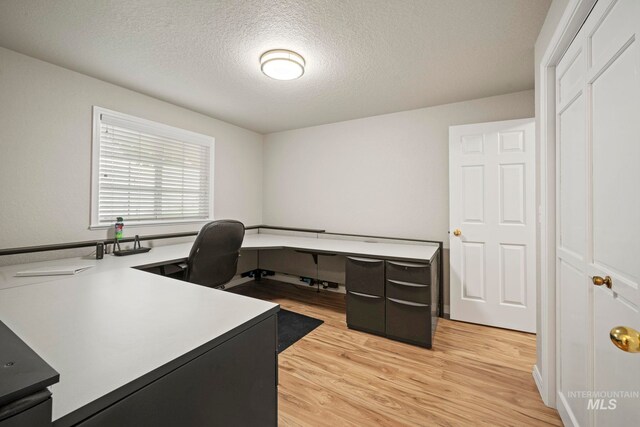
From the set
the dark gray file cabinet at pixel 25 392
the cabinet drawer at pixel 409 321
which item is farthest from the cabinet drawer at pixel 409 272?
the dark gray file cabinet at pixel 25 392

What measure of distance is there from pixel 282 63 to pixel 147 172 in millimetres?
1886

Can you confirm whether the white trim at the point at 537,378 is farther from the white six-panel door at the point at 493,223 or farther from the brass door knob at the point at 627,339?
the brass door knob at the point at 627,339

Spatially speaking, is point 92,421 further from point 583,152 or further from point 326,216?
point 326,216

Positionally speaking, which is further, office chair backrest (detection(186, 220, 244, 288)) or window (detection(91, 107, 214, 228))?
window (detection(91, 107, 214, 228))

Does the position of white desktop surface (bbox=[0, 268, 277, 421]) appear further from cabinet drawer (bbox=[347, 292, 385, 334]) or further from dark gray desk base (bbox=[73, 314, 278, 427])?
cabinet drawer (bbox=[347, 292, 385, 334])

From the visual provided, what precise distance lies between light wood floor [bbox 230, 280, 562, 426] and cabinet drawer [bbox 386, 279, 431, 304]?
15.8 inches

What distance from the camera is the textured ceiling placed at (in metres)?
1.55

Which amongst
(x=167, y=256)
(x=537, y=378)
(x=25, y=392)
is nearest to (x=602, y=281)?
(x=537, y=378)

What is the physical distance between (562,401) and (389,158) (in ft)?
8.18

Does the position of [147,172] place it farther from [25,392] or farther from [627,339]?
[627,339]

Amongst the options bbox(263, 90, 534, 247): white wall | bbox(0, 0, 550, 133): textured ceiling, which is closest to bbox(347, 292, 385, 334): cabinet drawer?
bbox(263, 90, 534, 247): white wall

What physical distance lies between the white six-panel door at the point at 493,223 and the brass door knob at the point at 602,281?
63.1 inches

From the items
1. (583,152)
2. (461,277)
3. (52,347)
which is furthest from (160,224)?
(583,152)

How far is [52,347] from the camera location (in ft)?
2.29
